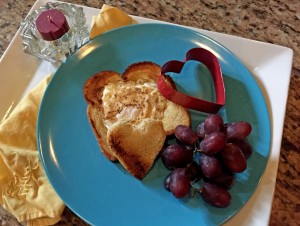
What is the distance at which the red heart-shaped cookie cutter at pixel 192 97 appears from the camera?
2.66 ft

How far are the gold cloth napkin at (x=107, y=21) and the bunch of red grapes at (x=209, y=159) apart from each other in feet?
1.19

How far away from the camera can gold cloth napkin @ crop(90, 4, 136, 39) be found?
0.98 m

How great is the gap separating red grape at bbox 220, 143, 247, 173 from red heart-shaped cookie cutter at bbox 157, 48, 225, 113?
0.42ft

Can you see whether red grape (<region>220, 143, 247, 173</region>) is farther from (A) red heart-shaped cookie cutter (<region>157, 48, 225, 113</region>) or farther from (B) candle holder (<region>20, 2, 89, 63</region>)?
(B) candle holder (<region>20, 2, 89, 63</region>)

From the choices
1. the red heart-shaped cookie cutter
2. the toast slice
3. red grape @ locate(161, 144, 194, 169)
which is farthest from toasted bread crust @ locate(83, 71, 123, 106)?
red grape @ locate(161, 144, 194, 169)

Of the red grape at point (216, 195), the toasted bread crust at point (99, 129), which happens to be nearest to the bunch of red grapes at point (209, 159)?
the red grape at point (216, 195)

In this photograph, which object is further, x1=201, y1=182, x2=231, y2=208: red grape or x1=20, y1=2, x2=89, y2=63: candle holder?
x1=20, y1=2, x2=89, y2=63: candle holder

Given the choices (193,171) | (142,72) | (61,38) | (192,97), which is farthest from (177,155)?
(61,38)

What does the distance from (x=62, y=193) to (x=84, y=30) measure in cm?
42

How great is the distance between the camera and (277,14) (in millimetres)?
1095

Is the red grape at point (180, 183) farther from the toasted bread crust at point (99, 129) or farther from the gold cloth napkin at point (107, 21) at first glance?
the gold cloth napkin at point (107, 21)

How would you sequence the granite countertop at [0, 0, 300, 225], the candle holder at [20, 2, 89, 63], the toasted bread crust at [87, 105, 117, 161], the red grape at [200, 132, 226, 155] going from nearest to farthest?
the red grape at [200, 132, 226, 155] < the toasted bread crust at [87, 105, 117, 161] < the candle holder at [20, 2, 89, 63] < the granite countertop at [0, 0, 300, 225]

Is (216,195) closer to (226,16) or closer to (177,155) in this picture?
(177,155)

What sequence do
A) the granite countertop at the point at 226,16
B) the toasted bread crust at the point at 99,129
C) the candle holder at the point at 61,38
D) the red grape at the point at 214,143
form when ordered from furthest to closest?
the granite countertop at the point at 226,16, the candle holder at the point at 61,38, the toasted bread crust at the point at 99,129, the red grape at the point at 214,143
